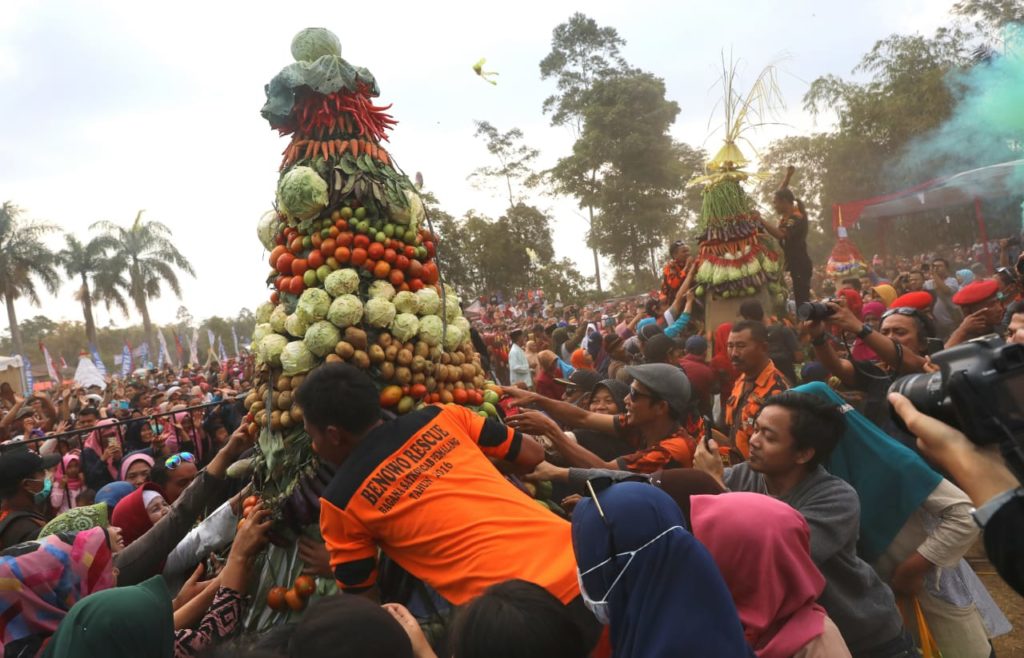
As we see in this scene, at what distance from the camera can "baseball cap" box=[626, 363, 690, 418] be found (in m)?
4.12

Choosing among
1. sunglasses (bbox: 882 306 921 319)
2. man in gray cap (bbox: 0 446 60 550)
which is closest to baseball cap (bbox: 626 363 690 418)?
sunglasses (bbox: 882 306 921 319)

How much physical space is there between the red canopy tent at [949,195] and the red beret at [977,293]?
72.3ft

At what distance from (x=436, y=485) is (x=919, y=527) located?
2239 millimetres

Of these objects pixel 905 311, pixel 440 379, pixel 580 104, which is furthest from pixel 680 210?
pixel 440 379

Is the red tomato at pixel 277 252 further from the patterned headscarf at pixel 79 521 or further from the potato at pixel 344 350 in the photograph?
the patterned headscarf at pixel 79 521

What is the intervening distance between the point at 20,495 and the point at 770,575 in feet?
14.2

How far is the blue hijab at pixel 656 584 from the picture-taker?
1.92 m

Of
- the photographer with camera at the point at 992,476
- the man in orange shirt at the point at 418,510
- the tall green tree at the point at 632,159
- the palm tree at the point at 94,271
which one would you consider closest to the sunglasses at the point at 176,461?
the man in orange shirt at the point at 418,510

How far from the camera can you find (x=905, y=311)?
5.37m

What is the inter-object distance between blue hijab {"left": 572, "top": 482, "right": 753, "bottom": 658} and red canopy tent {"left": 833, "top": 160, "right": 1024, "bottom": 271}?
27.0m

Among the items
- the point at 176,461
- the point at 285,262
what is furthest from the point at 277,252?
the point at 176,461

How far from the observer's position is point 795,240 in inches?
314

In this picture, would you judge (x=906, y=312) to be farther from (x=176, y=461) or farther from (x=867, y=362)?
(x=176, y=461)

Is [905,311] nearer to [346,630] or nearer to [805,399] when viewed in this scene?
[805,399]
